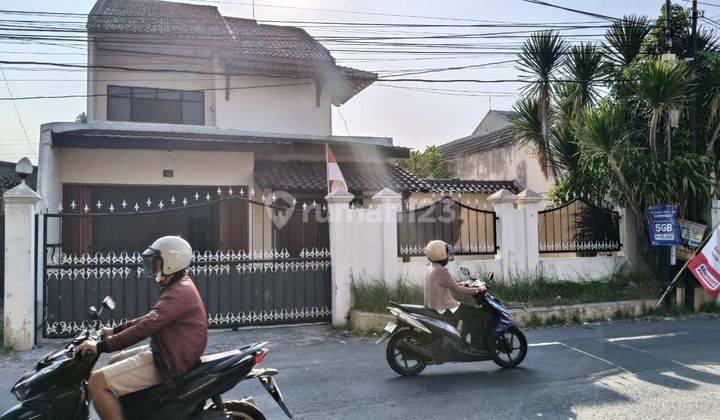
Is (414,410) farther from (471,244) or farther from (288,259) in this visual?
(471,244)

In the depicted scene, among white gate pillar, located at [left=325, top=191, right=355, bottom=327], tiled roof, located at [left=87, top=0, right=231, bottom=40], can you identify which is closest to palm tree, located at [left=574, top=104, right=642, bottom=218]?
white gate pillar, located at [left=325, top=191, right=355, bottom=327]

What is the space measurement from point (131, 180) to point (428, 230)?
6361 mm

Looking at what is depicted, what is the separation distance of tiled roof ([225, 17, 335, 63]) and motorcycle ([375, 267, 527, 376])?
9.29 metres

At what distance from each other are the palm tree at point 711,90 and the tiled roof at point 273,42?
824 cm

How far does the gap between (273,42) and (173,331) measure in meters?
12.3

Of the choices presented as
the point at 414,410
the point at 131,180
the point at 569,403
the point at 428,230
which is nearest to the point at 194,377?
the point at 414,410

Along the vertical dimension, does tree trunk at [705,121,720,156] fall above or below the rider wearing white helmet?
above

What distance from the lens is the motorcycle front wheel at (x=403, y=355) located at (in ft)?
18.6

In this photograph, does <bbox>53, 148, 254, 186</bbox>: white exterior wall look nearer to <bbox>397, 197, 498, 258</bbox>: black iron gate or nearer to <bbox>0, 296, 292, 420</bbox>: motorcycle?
<bbox>397, 197, 498, 258</bbox>: black iron gate

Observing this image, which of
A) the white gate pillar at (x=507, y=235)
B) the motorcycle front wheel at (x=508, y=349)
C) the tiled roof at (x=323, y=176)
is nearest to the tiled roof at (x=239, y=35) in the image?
the tiled roof at (x=323, y=176)

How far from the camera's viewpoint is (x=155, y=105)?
1314 centimetres

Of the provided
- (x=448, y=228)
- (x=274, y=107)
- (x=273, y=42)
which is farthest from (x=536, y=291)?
(x=273, y=42)

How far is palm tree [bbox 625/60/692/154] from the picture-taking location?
30.1 ft

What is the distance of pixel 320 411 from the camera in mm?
4688
